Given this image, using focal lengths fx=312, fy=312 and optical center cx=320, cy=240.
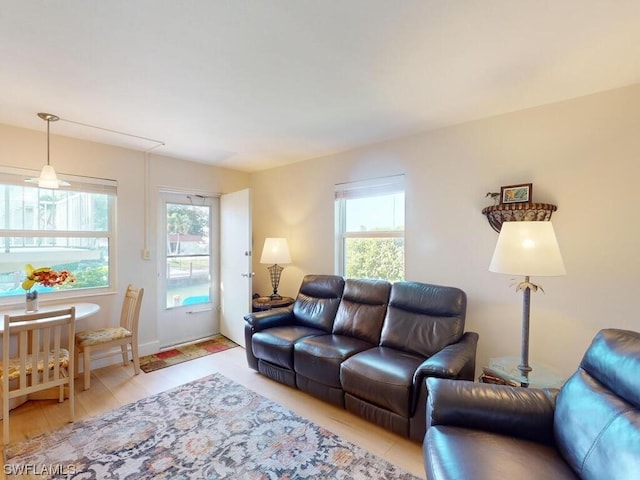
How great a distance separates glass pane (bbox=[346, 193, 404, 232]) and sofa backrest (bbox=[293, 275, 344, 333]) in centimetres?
Result: 65

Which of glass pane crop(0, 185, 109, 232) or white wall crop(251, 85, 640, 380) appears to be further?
glass pane crop(0, 185, 109, 232)

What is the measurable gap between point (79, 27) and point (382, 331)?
2.78m

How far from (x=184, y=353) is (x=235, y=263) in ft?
3.91

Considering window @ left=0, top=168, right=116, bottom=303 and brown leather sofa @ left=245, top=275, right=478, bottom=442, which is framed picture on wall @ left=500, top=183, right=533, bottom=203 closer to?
brown leather sofa @ left=245, top=275, right=478, bottom=442

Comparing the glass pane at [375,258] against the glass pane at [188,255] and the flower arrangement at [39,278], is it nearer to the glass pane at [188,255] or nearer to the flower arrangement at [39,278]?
the glass pane at [188,255]

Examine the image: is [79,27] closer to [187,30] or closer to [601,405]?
[187,30]

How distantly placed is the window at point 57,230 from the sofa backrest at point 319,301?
2.09 metres

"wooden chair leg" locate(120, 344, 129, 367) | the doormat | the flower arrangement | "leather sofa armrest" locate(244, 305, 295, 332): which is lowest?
the doormat

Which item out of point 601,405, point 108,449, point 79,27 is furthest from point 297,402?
point 79,27

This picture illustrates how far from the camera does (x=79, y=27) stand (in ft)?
4.87

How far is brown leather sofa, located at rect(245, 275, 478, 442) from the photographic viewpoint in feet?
6.70

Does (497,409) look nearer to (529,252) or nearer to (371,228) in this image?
(529,252)

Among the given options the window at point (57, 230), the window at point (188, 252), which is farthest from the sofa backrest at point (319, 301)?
the window at point (57, 230)

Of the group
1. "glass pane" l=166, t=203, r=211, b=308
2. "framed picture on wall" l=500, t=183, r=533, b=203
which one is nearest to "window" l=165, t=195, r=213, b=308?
"glass pane" l=166, t=203, r=211, b=308
